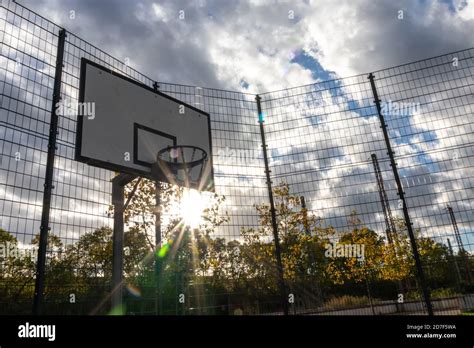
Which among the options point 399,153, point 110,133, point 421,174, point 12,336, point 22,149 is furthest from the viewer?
point 399,153

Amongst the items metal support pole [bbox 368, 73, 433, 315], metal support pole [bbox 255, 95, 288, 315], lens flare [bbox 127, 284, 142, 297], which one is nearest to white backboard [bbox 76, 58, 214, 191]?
metal support pole [bbox 255, 95, 288, 315]

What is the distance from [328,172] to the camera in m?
8.40

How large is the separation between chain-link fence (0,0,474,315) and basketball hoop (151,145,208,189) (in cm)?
71

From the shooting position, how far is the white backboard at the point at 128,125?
655 cm

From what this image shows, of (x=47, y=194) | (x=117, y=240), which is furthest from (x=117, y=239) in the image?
(x=47, y=194)

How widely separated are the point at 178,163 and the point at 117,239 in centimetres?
216

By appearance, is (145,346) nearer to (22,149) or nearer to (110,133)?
(22,149)

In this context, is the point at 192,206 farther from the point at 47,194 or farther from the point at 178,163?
the point at 47,194

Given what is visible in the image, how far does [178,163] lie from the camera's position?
7.74 m

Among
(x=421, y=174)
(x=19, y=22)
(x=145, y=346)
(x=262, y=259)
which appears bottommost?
(x=145, y=346)

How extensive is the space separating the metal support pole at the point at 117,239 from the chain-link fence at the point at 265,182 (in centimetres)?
20

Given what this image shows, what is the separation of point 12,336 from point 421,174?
7755 mm

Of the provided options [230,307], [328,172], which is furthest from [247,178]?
[230,307]

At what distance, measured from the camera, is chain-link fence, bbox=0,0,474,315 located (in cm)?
590
